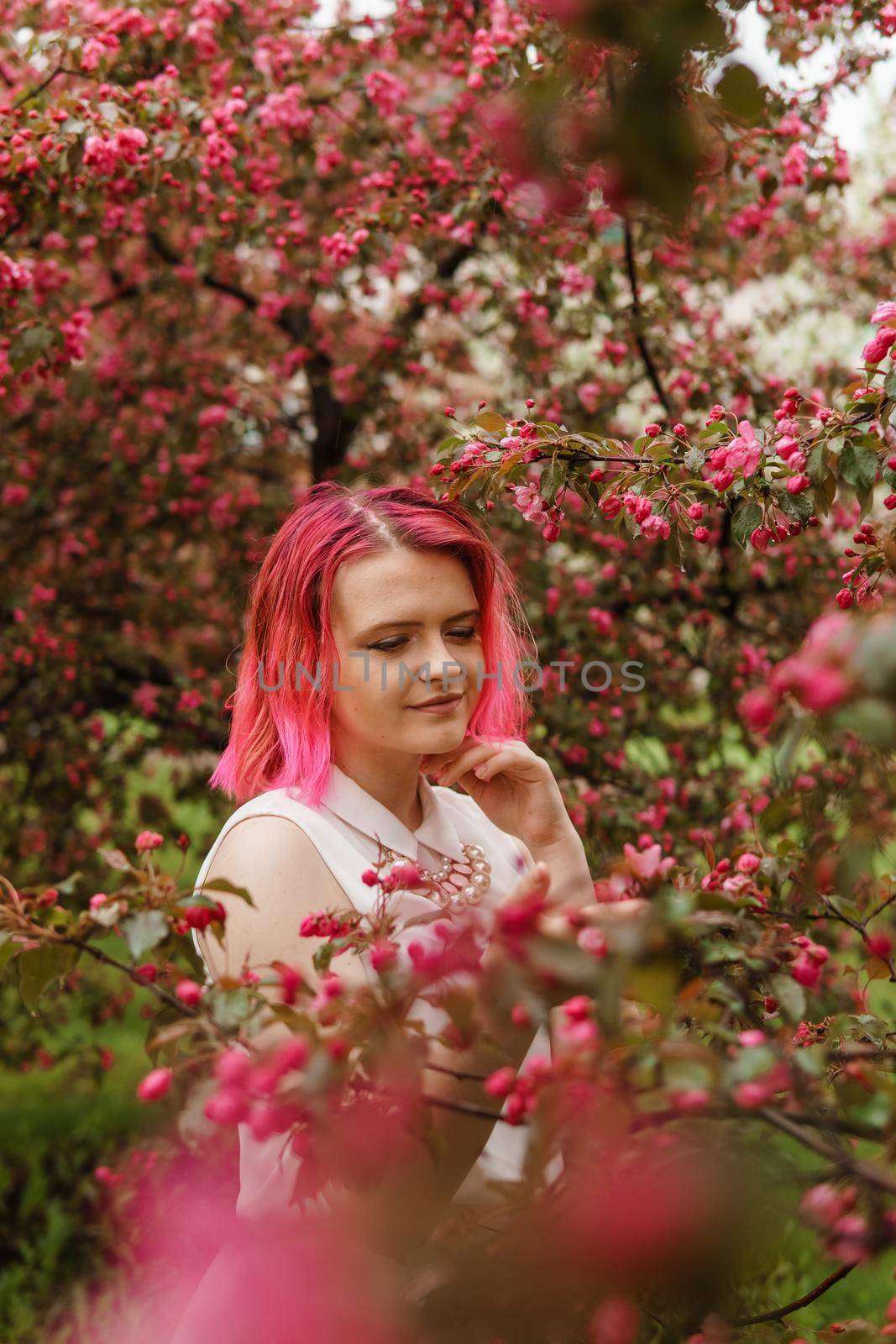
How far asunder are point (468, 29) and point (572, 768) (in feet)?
7.56

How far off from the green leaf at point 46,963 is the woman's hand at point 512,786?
951 millimetres

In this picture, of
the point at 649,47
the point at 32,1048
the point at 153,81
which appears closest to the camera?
the point at 649,47

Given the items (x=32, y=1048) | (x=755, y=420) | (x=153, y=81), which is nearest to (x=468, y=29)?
(x=153, y=81)

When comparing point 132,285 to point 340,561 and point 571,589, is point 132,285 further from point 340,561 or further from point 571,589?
point 340,561

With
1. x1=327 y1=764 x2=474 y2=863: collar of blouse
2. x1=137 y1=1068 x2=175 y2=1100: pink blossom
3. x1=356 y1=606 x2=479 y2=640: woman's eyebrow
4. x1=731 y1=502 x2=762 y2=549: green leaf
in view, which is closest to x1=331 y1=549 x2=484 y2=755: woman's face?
x1=356 y1=606 x2=479 y2=640: woman's eyebrow

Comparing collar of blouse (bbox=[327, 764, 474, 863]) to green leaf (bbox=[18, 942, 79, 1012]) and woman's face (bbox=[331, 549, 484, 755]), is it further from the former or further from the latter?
green leaf (bbox=[18, 942, 79, 1012])

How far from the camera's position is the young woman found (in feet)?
5.81

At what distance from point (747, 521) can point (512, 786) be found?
64 cm

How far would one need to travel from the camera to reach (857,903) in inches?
71.4

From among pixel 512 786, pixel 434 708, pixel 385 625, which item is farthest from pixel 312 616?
pixel 512 786

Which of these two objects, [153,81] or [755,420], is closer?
[153,81]

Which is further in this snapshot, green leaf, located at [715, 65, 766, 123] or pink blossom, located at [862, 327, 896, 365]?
pink blossom, located at [862, 327, 896, 365]

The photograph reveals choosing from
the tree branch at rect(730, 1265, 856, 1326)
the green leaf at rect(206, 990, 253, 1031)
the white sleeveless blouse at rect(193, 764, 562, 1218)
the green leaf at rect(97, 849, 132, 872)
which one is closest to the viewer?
the green leaf at rect(206, 990, 253, 1031)

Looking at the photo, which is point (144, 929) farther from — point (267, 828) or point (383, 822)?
point (383, 822)
